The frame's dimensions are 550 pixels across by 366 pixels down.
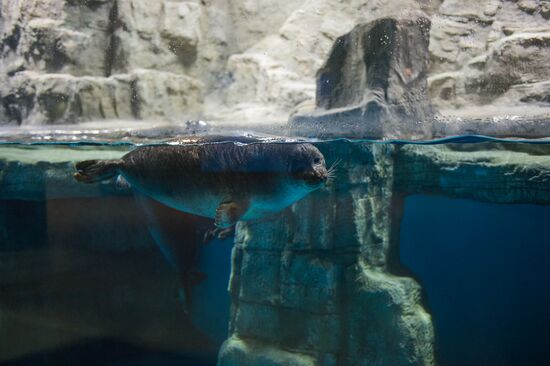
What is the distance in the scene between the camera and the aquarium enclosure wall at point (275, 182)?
123 inches

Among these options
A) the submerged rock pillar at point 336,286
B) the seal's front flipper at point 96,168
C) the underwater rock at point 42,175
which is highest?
the seal's front flipper at point 96,168

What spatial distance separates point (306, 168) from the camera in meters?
3.13

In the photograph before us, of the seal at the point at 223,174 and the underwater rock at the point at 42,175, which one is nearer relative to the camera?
the seal at the point at 223,174

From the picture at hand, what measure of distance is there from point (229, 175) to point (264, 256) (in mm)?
2259

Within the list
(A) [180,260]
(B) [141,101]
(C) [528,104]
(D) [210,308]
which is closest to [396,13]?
(C) [528,104]

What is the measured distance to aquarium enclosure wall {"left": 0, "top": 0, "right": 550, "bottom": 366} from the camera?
123 inches

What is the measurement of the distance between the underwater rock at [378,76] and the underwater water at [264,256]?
60cm

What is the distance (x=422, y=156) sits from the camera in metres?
5.33

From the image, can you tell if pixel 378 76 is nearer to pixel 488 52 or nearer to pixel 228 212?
pixel 488 52

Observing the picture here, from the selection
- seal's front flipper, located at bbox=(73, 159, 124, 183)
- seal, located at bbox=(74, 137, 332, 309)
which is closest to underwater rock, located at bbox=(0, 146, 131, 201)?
seal's front flipper, located at bbox=(73, 159, 124, 183)

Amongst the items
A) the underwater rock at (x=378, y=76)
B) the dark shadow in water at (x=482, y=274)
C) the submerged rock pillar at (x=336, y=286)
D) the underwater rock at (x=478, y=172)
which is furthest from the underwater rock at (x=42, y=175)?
the dark shadow in water at (x=482, y=274)

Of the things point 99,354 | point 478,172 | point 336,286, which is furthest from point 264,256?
point 99,354

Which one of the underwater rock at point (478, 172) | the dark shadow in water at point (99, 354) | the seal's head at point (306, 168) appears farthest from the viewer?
the dark shadow in water at point (99, 354)

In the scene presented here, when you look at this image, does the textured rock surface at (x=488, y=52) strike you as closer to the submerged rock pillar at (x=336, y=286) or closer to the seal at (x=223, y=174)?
the seal at (x=223, y=174)
